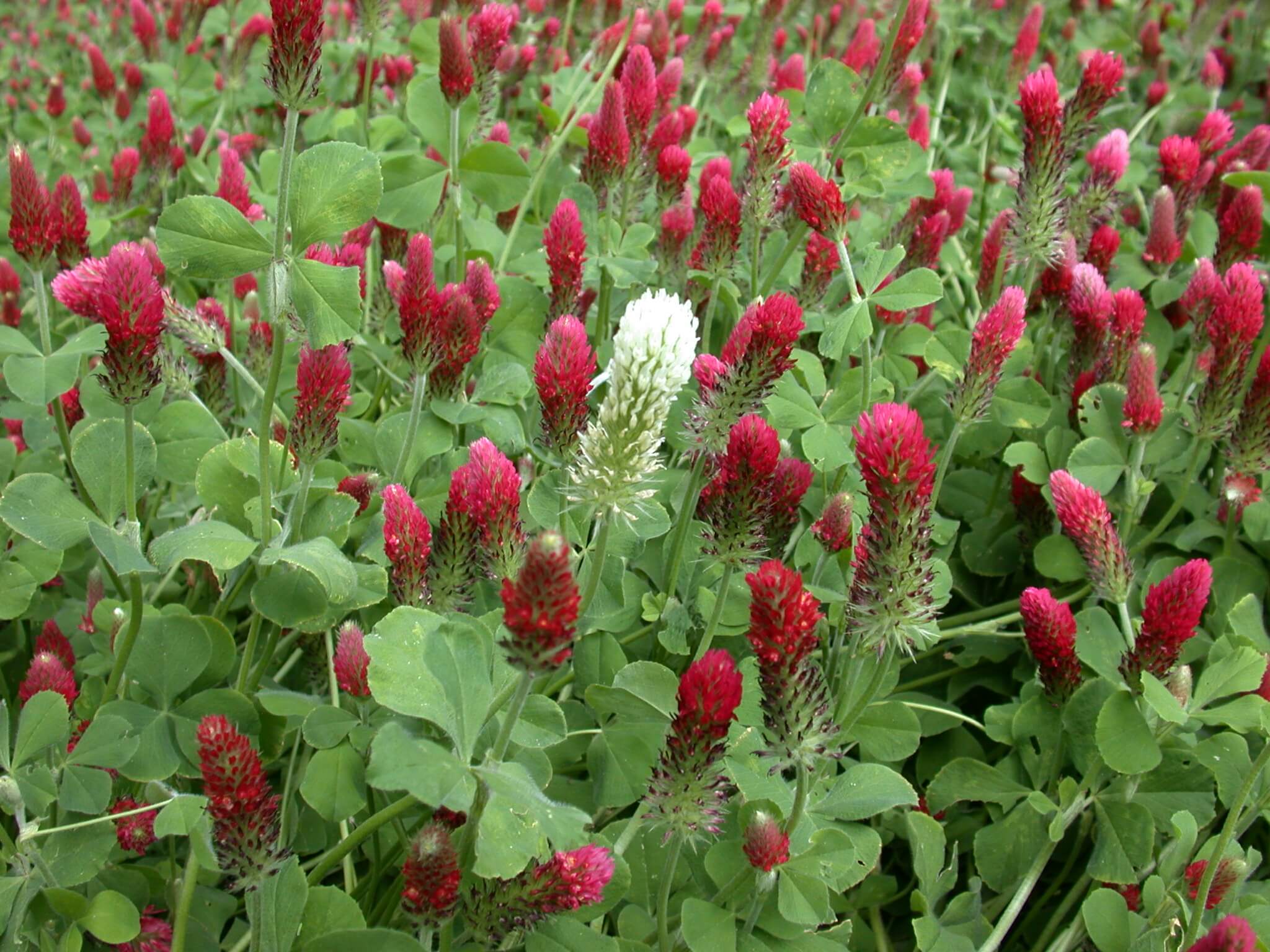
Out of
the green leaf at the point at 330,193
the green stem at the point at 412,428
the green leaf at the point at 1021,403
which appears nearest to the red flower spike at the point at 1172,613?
the green leaf at the point at 1021,403

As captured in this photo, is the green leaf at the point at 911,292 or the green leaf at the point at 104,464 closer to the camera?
the green leaf at the point at 104,464

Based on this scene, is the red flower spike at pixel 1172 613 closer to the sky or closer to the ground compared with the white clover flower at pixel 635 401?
closer to the ground

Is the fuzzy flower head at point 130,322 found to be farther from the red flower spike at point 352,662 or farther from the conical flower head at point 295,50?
the red flower spike at point 352,662

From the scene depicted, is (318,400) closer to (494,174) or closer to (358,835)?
(358,835)

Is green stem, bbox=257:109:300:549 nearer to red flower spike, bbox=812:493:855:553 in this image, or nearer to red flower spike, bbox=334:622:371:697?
red flower spike, bbox=334:622:371:697

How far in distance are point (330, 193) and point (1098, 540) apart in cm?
132

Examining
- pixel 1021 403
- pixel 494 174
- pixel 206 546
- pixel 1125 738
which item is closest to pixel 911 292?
pixel 1021 403

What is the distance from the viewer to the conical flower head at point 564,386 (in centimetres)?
149

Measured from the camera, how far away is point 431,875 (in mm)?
1248

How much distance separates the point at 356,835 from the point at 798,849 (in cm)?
60

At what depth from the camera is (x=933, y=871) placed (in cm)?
173

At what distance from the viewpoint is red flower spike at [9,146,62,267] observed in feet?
5.92

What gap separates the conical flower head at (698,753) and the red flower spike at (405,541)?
413 mm

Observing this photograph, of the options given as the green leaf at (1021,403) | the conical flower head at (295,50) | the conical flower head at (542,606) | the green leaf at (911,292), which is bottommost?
the green leaf at (1021,403)
